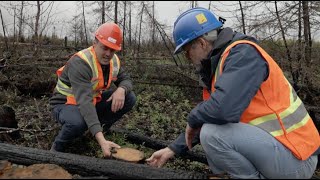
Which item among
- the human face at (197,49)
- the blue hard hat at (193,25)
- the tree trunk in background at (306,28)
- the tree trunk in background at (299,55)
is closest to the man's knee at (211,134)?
the human face at (197,49)

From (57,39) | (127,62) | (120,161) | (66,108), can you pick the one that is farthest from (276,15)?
(57,39)

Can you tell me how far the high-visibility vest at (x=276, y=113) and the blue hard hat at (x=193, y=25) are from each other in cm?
28

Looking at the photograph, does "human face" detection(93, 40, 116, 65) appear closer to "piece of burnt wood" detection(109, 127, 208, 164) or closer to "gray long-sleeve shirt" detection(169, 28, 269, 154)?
"piece of burnt wood" detection(109, 127, 208, 164)

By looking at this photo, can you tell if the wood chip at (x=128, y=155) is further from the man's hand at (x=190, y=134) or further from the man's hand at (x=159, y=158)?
the man's hand at (x=190, y=134)

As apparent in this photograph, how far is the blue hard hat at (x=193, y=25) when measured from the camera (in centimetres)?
271

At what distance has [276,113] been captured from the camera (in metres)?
2.50

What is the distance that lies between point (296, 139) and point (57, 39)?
55.6ft

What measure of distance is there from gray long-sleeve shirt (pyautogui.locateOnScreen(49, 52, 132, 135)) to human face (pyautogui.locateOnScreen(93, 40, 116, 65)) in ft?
0.56

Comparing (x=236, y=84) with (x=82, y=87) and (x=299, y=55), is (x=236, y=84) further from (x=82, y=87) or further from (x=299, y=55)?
(x=299, y=55)

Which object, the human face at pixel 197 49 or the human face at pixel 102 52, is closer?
the human face at pixel 197 49

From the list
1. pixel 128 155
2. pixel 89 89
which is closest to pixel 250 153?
pixel 128 155

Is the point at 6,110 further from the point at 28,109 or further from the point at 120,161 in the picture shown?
the point at 120,161

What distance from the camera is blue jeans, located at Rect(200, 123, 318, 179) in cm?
251

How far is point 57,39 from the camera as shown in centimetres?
1803
